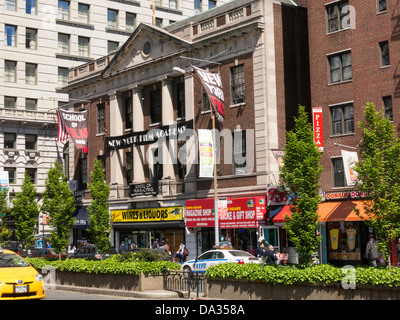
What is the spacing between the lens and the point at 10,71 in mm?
64312

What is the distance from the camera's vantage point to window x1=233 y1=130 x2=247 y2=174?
4112cm

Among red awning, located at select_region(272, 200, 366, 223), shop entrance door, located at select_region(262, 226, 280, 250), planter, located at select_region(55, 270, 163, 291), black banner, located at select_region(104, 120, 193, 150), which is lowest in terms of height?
planter, located at select_region(55, 270, 163, 291)

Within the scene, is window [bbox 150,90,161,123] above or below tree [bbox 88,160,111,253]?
above

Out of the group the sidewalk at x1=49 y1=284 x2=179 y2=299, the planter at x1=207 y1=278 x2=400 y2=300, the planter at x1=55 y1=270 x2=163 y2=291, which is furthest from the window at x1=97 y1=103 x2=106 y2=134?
the planter at x1=207 y1=278 x2=400 y2=300

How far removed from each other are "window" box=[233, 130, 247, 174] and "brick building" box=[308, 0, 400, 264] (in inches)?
195

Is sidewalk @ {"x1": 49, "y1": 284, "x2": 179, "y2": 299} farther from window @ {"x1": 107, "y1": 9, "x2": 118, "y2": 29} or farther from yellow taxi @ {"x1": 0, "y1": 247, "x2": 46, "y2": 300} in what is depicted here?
window @ {"x1": 107, "y1": 9, "x2": 118, "y2": 29}

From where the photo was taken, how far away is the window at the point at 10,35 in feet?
210

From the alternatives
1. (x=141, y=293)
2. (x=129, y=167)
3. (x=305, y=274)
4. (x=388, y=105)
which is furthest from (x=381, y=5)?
(x=129, y=167)

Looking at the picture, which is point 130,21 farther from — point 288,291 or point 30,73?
point 288,291

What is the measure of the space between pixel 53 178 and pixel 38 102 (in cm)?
2972

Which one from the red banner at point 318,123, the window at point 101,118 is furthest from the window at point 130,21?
the red banner at point 318,123

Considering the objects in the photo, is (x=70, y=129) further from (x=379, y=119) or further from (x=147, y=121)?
(x=379, y=119)

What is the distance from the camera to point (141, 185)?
158 ft

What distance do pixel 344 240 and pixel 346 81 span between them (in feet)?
29.6
